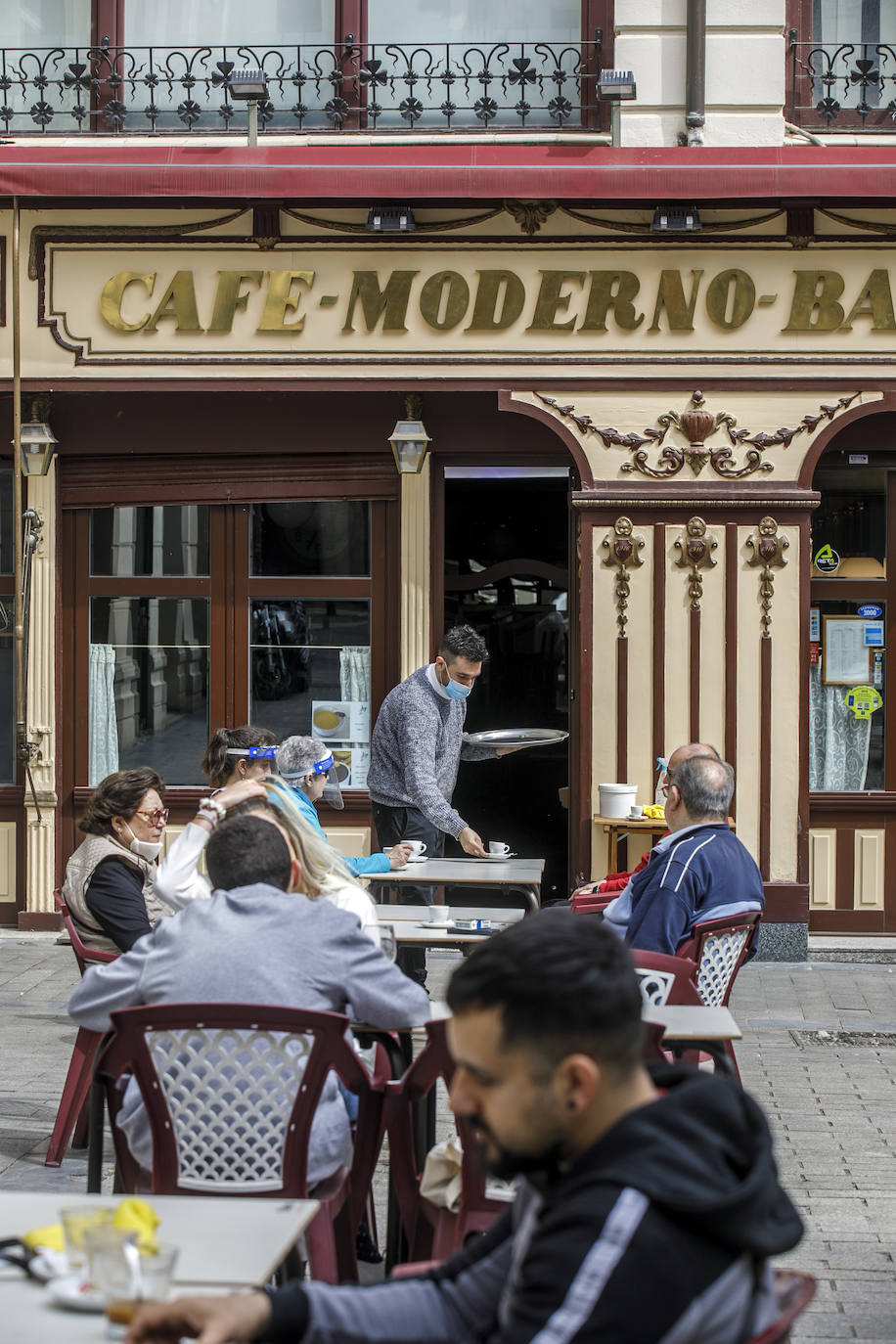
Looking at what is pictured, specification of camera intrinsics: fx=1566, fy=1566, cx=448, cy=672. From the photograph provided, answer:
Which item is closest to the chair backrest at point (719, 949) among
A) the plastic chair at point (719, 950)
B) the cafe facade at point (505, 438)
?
the plastic chair at point (719, 950)

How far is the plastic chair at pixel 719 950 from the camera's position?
5219 mm

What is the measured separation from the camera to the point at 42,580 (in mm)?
9898

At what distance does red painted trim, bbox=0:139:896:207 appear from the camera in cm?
889

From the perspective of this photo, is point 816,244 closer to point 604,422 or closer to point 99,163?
point 604,422

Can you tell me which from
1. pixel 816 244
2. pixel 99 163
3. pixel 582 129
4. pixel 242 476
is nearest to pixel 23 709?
pixel 242 476

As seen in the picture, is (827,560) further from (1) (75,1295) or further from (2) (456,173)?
(1) (75,1295)

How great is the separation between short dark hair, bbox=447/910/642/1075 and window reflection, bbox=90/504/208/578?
826 centimetres

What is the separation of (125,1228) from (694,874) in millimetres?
3330

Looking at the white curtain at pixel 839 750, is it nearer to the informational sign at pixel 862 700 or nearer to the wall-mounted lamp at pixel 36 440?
the informational sign at pixel 862 700

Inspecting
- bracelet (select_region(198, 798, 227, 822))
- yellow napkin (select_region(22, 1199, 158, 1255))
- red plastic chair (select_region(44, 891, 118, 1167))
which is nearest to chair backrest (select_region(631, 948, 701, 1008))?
bracelet (select_region(198, 798, 227, 822))

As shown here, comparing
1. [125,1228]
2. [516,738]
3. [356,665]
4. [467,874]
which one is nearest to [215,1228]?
[125,1228]

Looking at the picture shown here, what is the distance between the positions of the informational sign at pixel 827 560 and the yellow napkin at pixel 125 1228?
793 cm

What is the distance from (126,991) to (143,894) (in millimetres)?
2156

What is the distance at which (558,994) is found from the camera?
6.35 feet
